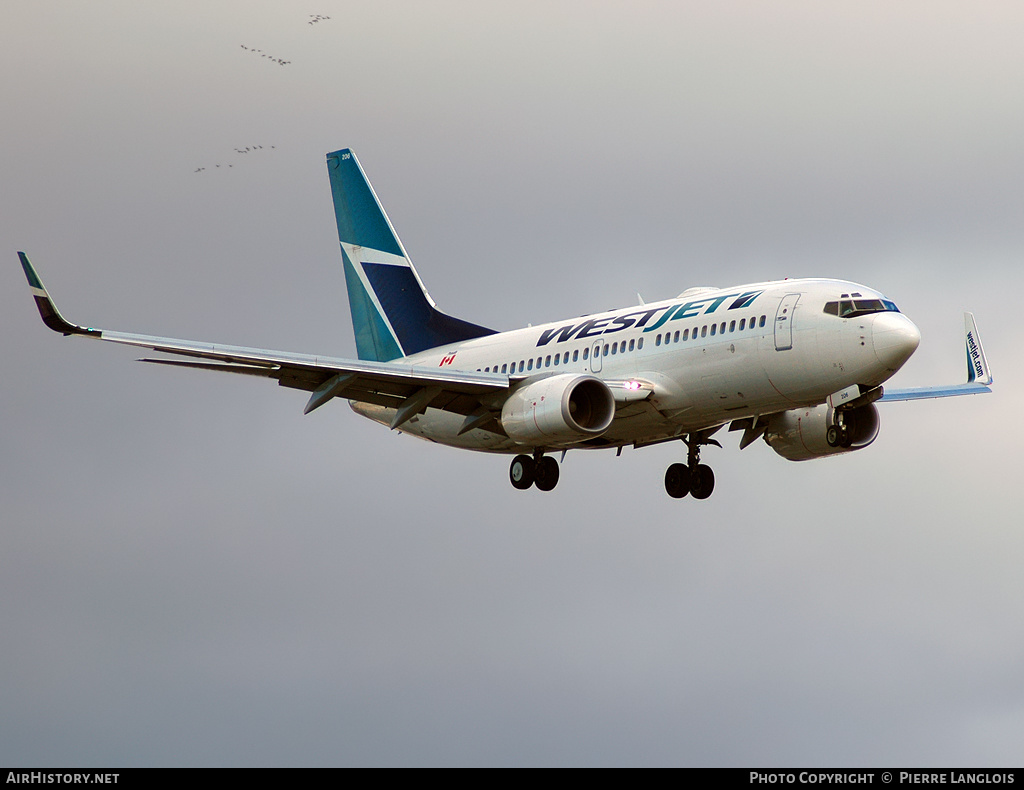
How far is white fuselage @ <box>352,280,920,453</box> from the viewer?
49.4 metres

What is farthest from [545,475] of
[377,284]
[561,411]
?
[377,284]

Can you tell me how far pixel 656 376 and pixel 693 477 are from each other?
22.8ft

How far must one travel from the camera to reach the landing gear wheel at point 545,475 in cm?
5562

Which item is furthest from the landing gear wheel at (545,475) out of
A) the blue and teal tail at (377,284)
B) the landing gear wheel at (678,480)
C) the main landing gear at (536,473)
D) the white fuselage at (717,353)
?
the blue and teal tail at (377,284)

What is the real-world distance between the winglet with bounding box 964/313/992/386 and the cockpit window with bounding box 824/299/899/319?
1014cm

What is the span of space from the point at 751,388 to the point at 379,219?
72.9ft

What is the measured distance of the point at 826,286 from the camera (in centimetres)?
5050

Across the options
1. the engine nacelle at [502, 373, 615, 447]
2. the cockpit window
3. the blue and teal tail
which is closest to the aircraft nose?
the cockpit window

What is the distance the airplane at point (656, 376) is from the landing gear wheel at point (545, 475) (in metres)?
0.04

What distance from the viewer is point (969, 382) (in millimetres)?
59688

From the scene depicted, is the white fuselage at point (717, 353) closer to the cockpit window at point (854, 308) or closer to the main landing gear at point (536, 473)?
the cockpit window at point (854, 308)

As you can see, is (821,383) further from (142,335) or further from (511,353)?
(142,335)

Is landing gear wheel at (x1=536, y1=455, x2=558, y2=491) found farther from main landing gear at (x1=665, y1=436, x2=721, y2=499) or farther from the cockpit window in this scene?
the cockpit window
